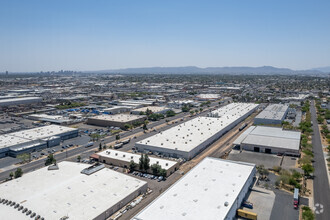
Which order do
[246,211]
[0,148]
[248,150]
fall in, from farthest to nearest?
[248,150] → [0,148] → [246,211]

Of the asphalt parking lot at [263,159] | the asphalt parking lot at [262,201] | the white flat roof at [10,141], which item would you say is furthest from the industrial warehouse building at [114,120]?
the asphalt parking lot at [262,201]

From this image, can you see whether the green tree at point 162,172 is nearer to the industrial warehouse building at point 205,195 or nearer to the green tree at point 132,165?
the green tree at point 132,165

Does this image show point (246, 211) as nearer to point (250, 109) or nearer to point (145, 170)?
point (145, 170)

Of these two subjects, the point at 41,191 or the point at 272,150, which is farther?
the point at 272,150

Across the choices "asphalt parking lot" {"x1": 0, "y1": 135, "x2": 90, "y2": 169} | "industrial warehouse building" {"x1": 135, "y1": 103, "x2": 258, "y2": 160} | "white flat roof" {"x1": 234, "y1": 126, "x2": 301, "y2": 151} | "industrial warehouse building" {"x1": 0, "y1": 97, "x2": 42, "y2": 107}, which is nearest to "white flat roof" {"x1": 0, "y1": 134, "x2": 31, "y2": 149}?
"asphalt parking lot" {"x1": 0, "y1": 135, "x2": 90, "y2": 169}

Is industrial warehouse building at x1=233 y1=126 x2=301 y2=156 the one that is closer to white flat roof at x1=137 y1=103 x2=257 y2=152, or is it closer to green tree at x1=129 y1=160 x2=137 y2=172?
white flat roof at x1=137 y1=103 x2=257 y2=152

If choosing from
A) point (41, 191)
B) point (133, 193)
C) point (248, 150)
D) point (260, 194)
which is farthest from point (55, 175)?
point (248, 150)
